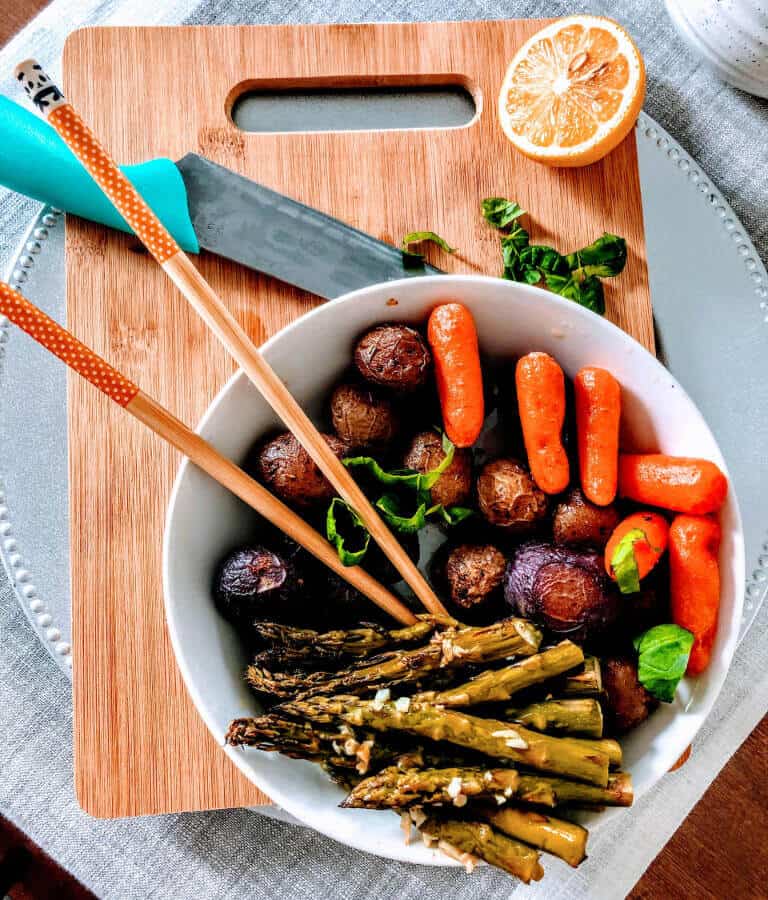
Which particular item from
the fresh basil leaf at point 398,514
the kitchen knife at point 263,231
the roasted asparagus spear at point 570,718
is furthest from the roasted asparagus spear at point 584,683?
the kitchen knife at point 263,231

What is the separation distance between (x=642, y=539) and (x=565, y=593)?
0.54 feet

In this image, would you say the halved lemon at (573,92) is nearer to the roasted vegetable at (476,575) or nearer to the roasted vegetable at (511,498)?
the roasted vegetable at (511,498)

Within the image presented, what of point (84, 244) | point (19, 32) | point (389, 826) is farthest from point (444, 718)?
point (19, 32)

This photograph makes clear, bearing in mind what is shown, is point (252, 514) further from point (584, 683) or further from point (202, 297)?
point (584, 683)

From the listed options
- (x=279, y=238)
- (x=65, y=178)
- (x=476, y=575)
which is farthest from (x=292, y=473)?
(x=65, y=178)

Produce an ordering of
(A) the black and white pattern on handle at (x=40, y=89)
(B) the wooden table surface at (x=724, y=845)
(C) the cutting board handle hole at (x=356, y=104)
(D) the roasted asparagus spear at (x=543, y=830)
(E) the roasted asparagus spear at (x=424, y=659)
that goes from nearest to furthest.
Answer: (A) the black and white pattern on handle at (x=40, y=89) < (D) the roasted asparagus spear at (x=543, y=830) < (E) the roasted asparagus spear at (x=424, y=659) < (C) the cutting board handle hole at (x=356, y=104) < (B) the wooden table surface at (x=724, y=845)

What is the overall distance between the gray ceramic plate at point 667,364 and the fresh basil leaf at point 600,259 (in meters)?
0.17

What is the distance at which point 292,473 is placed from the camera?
1392 millimetres

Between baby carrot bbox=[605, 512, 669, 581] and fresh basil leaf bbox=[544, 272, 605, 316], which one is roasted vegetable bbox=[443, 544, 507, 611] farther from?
fresh basil leaf bbox=[544, 272, 605, 316]

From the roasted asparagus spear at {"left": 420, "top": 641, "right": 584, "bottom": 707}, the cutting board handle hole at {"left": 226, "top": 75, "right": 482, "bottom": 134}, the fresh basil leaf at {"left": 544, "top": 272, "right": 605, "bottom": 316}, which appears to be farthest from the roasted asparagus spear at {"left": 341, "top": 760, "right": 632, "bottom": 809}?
the cutting board handle hole at {"left": 226, "top": 75, "right": 482, "bottom": 134}

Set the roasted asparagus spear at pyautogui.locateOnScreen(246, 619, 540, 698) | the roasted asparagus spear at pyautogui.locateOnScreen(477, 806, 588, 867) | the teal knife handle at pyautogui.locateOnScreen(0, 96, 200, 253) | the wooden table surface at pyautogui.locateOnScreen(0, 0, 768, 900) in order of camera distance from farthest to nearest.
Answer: the wooden table surface at pyautogui.locateOnScreen(0, 0, 768, 900) → the teal knife handle at pyautogui.locateOnScreen(0, 96, 200, 253) → the roasted asparagus spear at pyautogui.locateOnScreen(246, 619, 540, 698) → the roasted asparagus spear at pyautogui.locateOnScreen(477, 806, 588, 867)

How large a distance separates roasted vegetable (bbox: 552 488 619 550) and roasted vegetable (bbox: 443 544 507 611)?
0.11 m

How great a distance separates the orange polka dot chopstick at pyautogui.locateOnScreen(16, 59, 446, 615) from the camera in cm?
111

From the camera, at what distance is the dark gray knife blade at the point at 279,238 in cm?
155
